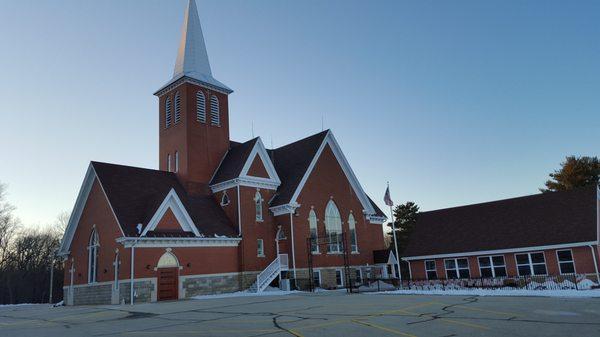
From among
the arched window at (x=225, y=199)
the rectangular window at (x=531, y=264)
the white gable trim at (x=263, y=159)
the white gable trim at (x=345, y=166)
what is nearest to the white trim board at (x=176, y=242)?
the arched window at (x=225, y=199)

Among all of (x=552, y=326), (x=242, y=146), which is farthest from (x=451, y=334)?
(x=242, y=146)

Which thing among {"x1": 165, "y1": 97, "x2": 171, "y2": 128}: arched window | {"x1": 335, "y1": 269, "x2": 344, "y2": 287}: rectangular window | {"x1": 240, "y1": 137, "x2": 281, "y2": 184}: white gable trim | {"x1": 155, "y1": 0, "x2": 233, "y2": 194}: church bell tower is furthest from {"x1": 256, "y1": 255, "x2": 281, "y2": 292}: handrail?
{"x1": 165, "y1": 97, "x2": 171, "y2": 128}: arched window

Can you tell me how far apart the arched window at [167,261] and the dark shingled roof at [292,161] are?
9558mm

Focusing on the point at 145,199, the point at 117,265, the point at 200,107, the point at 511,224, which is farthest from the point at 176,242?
the point at 511,224

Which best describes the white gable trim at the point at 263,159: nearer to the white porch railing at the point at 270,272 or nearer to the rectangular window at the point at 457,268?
the white porch railing at the point at 270,272

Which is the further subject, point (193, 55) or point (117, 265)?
point (193, 55)

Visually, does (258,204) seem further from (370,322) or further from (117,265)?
(370,322)

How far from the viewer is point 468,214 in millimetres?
36375

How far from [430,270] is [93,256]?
23361mm

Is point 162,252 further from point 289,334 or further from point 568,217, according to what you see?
point 568,217

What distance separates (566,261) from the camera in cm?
2869

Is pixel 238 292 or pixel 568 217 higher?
pixel 568 217

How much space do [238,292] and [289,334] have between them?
880 inches

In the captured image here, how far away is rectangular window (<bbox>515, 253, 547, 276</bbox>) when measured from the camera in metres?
29.7
